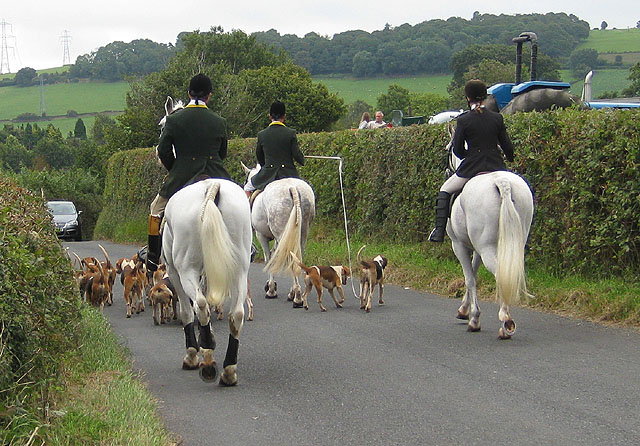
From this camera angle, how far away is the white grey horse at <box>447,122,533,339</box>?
9414 mm

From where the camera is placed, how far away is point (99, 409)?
6.48m

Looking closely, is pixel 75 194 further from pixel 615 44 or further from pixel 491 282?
pixel 615 44

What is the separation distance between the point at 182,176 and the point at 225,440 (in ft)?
10.4

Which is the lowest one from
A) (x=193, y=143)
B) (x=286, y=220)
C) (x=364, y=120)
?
(x=286, y=220)

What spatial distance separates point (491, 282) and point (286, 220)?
10.1 ft

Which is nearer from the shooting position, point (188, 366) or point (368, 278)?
point (188, 366)

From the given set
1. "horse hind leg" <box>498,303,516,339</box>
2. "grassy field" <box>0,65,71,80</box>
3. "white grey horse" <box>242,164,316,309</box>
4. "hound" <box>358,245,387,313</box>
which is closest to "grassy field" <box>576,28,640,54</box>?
"grassy field" <box>0,65,71,80</box>

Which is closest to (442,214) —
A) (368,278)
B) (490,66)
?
(368,278)

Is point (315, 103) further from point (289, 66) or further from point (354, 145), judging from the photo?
point (354, 145)

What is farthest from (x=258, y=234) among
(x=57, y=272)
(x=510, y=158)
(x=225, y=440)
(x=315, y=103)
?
(x=315, y=103)

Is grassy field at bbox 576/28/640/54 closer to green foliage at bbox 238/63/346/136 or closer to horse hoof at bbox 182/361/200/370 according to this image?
green foliage at bbox 238/63/346/136

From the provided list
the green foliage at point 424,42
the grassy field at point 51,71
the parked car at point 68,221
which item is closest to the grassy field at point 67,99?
the grassy field at point 51,71

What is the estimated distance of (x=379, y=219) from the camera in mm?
19078

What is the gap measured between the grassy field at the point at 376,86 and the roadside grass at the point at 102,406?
3253 inches
